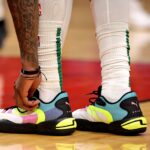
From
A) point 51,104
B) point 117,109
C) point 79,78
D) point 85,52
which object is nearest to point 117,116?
point 117,109

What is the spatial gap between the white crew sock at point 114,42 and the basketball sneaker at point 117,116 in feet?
0.06

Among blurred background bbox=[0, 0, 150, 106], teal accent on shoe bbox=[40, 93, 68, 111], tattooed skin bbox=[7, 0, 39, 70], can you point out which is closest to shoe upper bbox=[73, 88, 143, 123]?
teal accent on shoe bbox=[40, 93, 68, 111]

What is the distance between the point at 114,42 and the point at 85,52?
2.19 meters

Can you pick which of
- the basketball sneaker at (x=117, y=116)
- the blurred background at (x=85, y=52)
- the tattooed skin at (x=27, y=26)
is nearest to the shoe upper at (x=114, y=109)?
the basketball sneaker at (x=117, y=116)

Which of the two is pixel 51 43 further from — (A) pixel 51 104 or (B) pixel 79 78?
(B) pixel 79 78

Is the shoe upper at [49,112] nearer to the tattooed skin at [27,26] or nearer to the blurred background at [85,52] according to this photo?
the tattooed skin at [27,26]

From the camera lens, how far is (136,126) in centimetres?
155

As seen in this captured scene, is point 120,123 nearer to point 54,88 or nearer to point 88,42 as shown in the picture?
point 54,88

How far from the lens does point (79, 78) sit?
257 cm

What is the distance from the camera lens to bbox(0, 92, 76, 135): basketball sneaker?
1570 mm

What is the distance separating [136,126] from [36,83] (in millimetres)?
276

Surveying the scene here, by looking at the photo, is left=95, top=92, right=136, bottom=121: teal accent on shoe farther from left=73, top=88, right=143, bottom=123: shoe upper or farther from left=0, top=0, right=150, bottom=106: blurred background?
left=0, top=0, right=150, bottom=106: blurred background

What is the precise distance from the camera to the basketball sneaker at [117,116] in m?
1.56

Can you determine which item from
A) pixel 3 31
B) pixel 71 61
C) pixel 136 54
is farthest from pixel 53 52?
pixel 3 31
